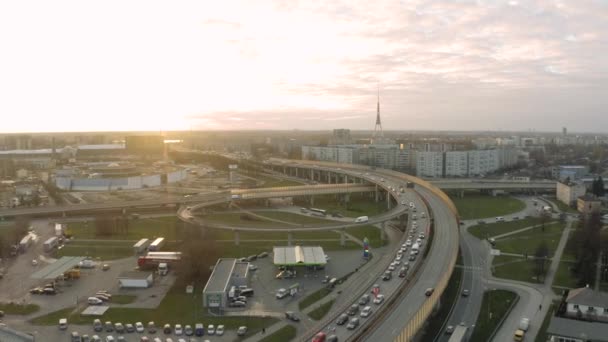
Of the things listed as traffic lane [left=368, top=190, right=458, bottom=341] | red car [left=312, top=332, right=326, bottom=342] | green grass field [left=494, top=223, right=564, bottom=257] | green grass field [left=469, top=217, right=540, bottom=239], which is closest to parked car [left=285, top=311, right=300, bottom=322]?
red car [left=312, top=332, right=326, bottom=342]

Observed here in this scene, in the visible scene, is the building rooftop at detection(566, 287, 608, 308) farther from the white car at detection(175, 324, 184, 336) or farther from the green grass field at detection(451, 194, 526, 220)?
the green grass field at detection(451, 194, 526, 220)

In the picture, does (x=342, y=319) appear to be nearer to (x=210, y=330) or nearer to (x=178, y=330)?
(x=210, y=330)

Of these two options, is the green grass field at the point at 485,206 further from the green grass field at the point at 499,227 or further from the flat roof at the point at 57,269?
the flat roof at the point at 57,269

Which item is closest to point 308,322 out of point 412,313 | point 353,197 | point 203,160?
point 412,313

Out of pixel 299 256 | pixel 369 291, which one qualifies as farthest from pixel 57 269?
pixel 369 291

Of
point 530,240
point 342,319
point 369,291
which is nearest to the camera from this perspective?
point 342,319

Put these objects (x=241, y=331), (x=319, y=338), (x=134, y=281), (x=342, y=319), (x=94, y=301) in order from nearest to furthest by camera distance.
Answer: (x=319, y=338) < (x=342, y=319) < (x=241, y=331) < (x=94, y=301) < (x=134, y=281)

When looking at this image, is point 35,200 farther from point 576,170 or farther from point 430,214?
point 576,170
